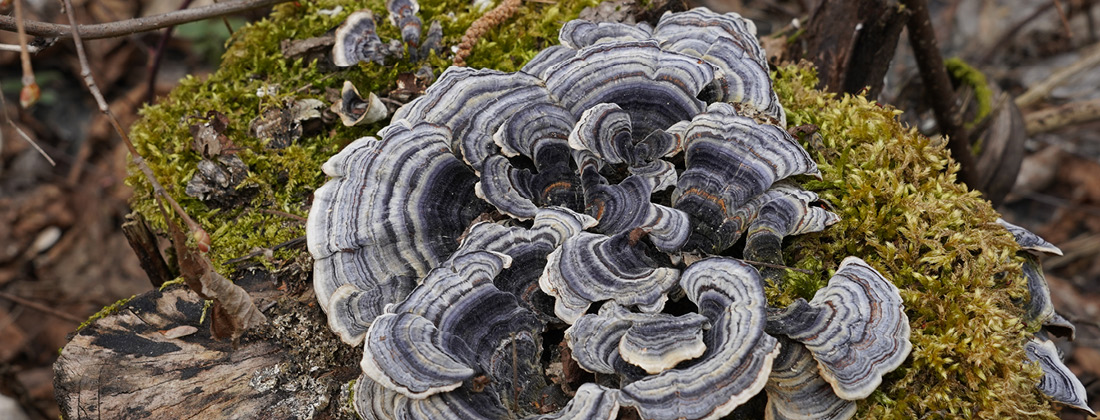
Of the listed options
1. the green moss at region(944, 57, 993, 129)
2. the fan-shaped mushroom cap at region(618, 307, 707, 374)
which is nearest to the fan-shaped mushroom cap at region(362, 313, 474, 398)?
the fan-shaped mushroom cap at region(618, 307, 707, 374)

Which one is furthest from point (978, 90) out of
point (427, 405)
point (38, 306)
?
point (38, 306)

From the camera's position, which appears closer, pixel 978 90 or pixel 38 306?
pixel 38 306

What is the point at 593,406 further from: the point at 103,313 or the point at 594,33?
the point at 103,313

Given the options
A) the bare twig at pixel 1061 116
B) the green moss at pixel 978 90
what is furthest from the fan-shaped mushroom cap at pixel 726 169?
the bare twig at pixel 1061 116

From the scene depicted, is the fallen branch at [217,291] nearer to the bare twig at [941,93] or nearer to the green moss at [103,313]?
the green moss at [103,313]

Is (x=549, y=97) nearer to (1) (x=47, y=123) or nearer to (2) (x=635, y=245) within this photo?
(2) (x=635, y=245)

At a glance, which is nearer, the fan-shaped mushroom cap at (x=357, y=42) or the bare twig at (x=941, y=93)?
the fan-shaped mushroom cap at (x=357, y=42)
